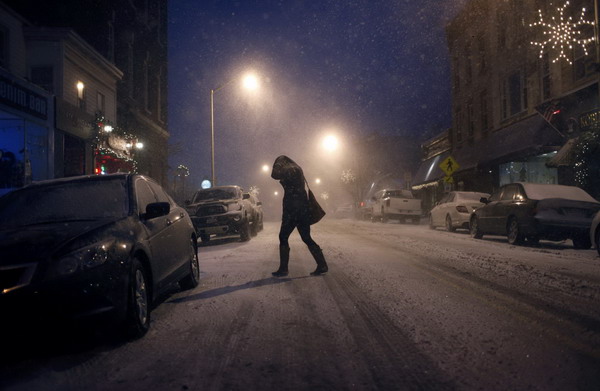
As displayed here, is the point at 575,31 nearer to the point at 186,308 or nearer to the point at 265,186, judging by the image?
the point at 186,308

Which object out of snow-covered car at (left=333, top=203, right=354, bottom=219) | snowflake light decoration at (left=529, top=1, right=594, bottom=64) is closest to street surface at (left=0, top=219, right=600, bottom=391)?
snowflake light decoration at (left=529, top=1, right=594, bottom=64)

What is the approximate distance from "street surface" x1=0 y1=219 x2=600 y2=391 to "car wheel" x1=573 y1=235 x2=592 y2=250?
15.9ft

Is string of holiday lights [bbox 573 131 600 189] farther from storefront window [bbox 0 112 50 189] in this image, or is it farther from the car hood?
storefront window [bbox 0 112 50 189]

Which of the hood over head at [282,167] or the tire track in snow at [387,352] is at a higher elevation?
the hood over head at [282,167]

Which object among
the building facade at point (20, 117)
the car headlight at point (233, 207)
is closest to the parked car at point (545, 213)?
the car headlight at point (233, 207)

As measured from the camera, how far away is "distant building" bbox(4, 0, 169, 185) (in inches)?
869

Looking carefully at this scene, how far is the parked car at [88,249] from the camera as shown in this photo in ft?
12.5

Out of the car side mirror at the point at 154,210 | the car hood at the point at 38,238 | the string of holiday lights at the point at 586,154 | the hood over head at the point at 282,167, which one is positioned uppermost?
the string of holiday lights at the point at 586,154

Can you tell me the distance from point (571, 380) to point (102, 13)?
87.6 feet

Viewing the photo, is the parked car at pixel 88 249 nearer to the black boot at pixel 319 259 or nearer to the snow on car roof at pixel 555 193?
the black boot at pixel 319 259

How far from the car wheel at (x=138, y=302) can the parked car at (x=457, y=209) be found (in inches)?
572

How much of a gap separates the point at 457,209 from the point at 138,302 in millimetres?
15748

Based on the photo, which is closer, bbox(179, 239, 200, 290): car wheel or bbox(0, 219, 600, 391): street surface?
bbox(0, 219, 600, 391): street surface

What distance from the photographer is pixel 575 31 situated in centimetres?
1788
